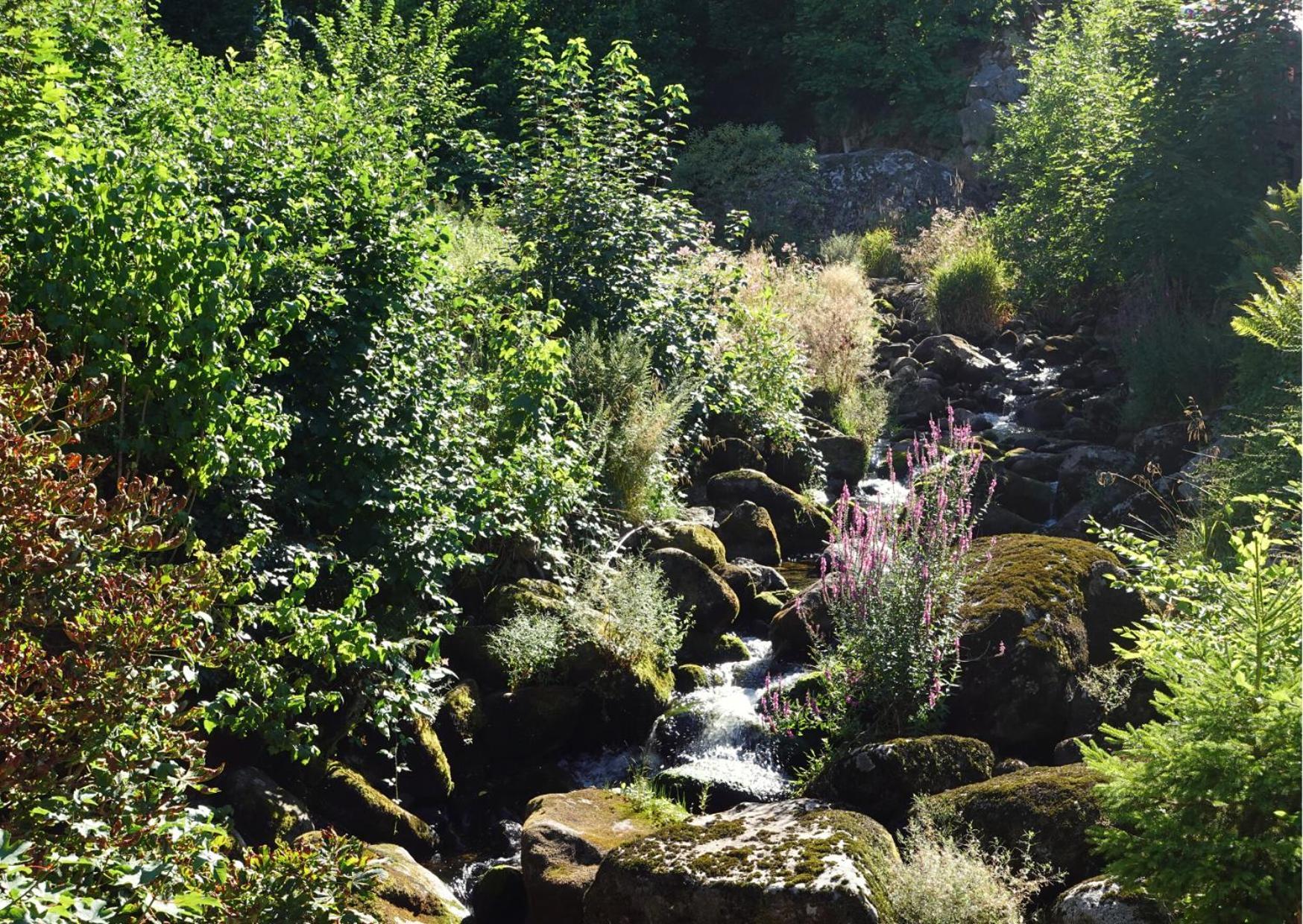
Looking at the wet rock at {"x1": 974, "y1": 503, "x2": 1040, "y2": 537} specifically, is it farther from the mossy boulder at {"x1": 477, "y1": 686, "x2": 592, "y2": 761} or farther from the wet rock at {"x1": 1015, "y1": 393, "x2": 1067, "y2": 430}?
the mossy boulder at {"x1": 477, "y1": 686, "x2": 592, "y2": 761}

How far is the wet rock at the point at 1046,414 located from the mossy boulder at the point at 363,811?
9814 millimetres

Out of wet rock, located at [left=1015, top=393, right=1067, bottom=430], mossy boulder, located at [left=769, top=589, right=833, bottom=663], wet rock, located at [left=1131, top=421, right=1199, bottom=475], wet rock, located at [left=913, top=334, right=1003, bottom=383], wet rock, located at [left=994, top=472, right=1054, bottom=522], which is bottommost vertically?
mossy boulder, located at [left=769, top=589, right=833, bottom=663]

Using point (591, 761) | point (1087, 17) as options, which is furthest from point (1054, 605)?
point (1087, 17)

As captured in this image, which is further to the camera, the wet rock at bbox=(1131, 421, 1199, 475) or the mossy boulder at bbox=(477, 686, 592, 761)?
the wet rock at bbox=(1131, 421, 1199, 475)

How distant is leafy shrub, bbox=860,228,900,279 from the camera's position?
2003 centimetres

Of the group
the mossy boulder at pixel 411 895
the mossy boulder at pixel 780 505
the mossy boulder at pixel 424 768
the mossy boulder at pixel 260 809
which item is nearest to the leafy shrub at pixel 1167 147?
the mossy boulder at pixel 780 505

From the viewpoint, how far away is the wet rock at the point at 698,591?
8.38 metres

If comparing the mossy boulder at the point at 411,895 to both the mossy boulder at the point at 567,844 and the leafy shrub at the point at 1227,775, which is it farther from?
the leafy shrub at the point at 1227,775

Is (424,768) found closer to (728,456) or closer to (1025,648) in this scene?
(1025,648)

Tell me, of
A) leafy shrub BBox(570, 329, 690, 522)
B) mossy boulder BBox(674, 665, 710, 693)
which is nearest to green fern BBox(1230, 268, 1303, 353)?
leafy shrub BBox(570, 329, 690, 522)

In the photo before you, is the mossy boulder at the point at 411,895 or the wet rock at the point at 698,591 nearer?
the mossy boulder at the point at 411,895

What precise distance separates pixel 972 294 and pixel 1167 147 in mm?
4404

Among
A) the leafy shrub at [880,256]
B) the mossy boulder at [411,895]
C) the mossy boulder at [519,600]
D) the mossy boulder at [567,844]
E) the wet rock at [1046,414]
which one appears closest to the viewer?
the mossy boulder at [411,895]

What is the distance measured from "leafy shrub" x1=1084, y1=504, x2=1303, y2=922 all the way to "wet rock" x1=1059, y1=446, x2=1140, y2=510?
7.01m
